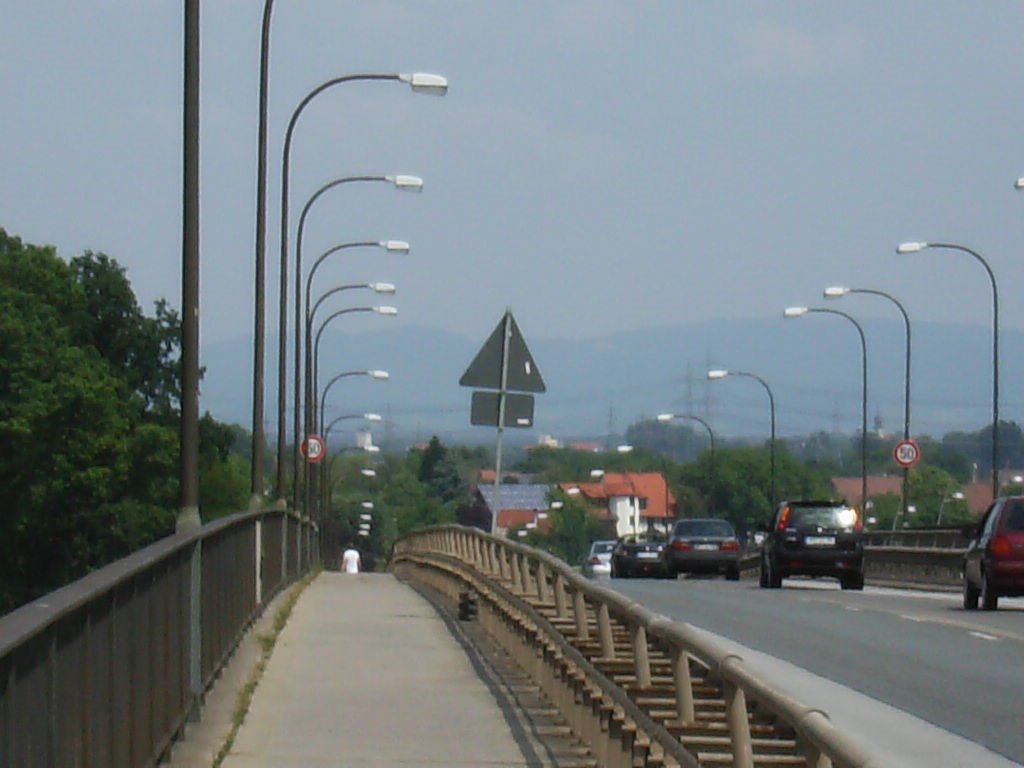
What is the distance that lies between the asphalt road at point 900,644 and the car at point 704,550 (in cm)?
1577

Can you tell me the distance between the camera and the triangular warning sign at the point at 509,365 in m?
24.7

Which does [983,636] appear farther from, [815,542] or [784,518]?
[784,518]

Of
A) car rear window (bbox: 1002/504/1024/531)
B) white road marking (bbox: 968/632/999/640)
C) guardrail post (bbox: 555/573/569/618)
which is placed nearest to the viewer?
guardrail post (bbox: 555/573/569/618)

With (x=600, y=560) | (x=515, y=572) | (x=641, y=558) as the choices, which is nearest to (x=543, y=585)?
(x=515, y=572)

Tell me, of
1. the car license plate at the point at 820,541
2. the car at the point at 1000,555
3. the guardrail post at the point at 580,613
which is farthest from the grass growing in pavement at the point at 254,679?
the car license plate at the point at 820,541

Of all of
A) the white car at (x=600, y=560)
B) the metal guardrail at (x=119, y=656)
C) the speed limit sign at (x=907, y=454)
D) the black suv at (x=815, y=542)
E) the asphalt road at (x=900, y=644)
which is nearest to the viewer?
the metal guardrail at (x=119, y=656)

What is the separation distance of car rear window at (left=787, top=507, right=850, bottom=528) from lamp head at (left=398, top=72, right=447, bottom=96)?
566 inches

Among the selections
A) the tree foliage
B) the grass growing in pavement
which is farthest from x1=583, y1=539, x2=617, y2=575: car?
the grass growing in pavement

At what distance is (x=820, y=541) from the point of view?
43.8 meters

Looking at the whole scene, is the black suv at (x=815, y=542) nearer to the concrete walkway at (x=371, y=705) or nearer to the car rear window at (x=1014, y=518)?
the car rear window at (x=1014, y=518)

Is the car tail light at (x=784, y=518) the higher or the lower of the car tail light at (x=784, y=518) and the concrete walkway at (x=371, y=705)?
the higher

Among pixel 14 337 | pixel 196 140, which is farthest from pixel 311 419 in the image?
pixel 196 140

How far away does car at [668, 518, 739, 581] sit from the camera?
54.5m

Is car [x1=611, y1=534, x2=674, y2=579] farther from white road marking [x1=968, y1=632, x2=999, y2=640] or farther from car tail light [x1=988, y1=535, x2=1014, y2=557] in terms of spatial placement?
Answer: white road marking [x1=968, y1=632, x2=999, y2=640]
